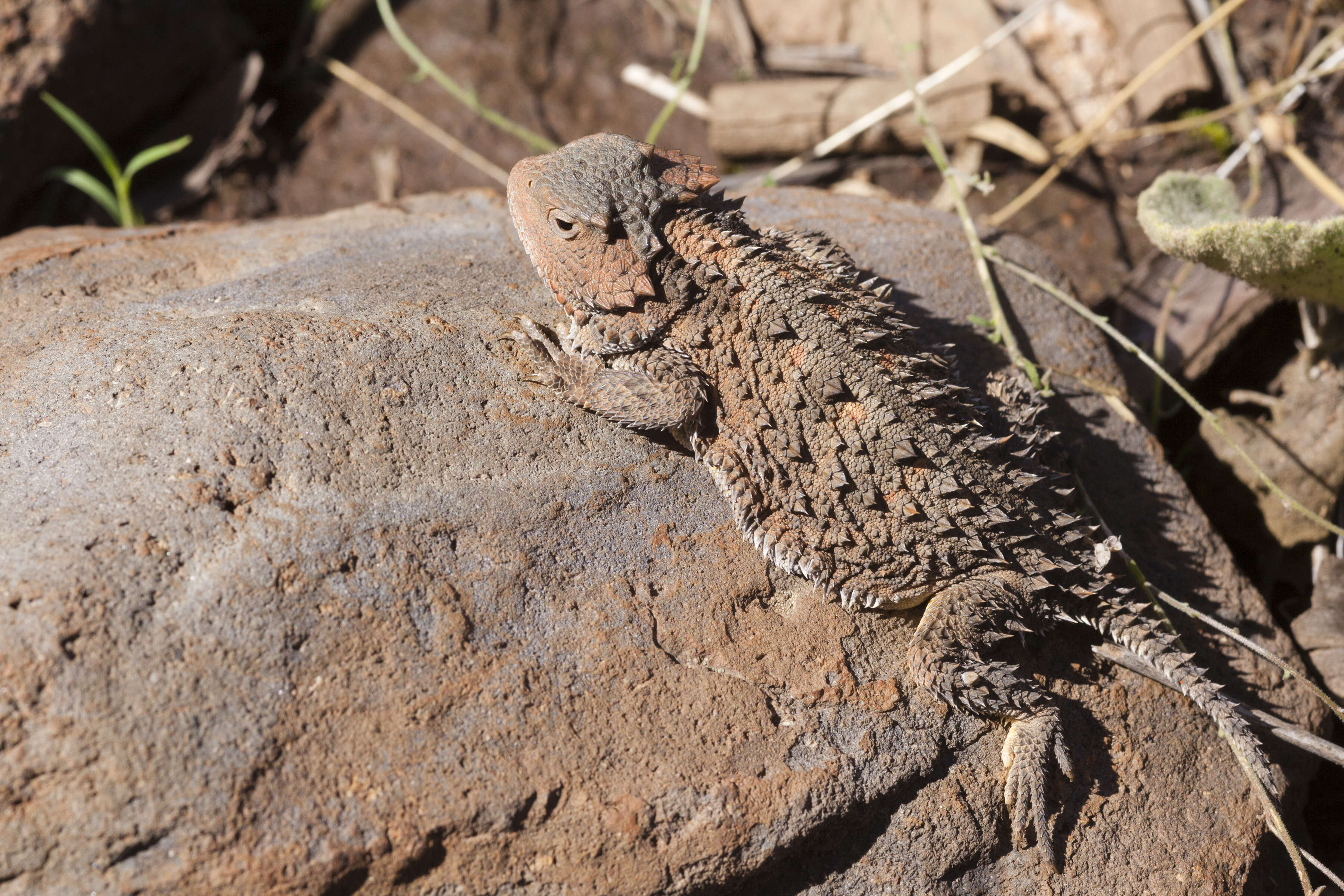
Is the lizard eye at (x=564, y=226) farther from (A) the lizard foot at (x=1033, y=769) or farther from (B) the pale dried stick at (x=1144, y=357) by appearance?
(A) the lizard foot at (x=1033, y=769)

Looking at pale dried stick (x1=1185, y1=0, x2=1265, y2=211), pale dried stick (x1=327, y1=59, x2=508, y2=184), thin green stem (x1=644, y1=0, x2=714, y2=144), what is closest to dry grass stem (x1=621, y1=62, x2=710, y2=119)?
thin green stem (x1=644, y1=0, x2=714, y2=144)

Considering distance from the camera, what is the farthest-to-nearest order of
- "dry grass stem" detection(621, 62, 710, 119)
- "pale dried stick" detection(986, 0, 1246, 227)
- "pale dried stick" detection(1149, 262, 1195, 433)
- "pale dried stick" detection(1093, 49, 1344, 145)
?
1. "dry grass stem" detection(621, 62, 710, 119)
2. "pale dried stick" detection(986, 0, 1246, 227)
3. "pale dried stick" detection(1093, 49, 1344, 145)
4. "pale dried stick" detection(1149, 262, 1195, 433)

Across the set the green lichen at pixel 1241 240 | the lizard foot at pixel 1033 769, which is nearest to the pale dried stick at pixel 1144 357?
the green lichen at pixel 1241 240

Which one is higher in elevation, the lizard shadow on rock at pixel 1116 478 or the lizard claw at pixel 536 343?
the lizard shadow on rock at pixel 1116 478

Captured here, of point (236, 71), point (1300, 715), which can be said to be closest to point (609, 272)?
point (1300, 715)

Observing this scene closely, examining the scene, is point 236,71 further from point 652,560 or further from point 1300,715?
point 1300,715

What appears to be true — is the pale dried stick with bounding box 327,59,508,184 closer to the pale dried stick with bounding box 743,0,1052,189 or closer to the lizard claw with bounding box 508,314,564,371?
the pale dried stick with bounding box 743,0,1052,189
